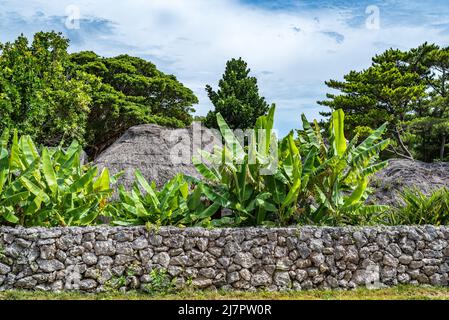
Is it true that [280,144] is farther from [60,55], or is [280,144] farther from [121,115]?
[121,115]

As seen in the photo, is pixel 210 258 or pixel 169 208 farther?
pixel 169 208

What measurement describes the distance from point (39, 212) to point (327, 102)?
20306 mm

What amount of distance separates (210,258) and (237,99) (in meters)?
22.8

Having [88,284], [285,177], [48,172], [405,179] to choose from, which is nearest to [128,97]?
[405,179]

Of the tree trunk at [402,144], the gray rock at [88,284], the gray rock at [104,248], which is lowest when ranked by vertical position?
the gray rock at [88,284]

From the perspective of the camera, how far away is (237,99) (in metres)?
31.4

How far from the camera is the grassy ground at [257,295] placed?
8656mm

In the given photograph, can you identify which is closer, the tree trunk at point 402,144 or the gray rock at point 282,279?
the gray rock at point 282,279

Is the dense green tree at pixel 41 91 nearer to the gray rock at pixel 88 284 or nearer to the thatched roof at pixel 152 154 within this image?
the thatched roof at pixel 152 154

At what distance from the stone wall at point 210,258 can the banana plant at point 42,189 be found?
1.72 ft

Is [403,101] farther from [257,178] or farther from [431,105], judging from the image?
[257,178]

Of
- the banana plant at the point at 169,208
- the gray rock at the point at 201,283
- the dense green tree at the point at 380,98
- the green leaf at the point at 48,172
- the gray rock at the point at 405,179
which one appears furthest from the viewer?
the dense green tree at the point at 380,98

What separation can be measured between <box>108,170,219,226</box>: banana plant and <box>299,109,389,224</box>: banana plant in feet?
6.18

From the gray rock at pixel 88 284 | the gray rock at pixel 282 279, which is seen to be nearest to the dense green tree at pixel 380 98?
the gray rock at pixel 282 279
